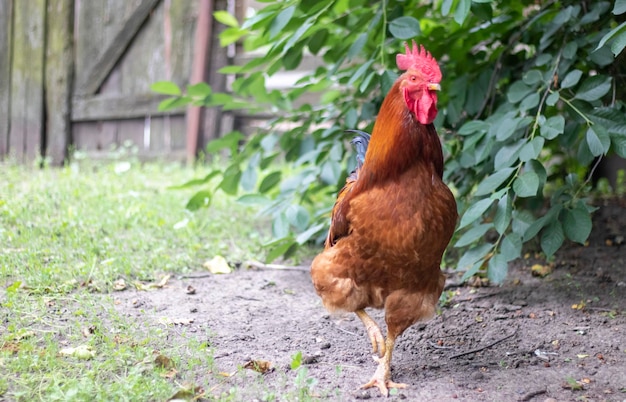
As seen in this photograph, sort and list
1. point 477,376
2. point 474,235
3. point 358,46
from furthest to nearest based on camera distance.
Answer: point 358,46 < point 474,235 < point 477,376

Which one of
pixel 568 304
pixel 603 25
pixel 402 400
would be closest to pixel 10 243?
pixel 402 400

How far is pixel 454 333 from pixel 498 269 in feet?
1.49

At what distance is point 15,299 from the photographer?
3557mm

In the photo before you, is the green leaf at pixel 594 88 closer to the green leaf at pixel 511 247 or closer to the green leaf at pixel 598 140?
the green leaf at pixel 598 140

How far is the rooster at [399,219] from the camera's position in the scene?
294 centimetres

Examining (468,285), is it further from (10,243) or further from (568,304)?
(10,243)

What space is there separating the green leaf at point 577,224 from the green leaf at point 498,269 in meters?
0.39

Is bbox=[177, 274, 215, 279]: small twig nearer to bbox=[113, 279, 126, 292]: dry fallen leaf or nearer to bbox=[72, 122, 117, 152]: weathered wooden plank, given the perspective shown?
bbox=[113, 279, 126, 292]: dry fallen leaf

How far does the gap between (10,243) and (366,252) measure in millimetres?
2836

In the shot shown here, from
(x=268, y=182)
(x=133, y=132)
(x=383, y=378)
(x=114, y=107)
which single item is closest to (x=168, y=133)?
(x=133, y=132)

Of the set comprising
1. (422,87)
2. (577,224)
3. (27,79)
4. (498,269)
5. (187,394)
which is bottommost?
(27,79)

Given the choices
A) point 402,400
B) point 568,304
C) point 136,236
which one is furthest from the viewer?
point 136,236

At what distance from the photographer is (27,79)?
8.16 metres

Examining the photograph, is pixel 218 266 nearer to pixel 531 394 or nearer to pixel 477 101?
pixel 477 101
